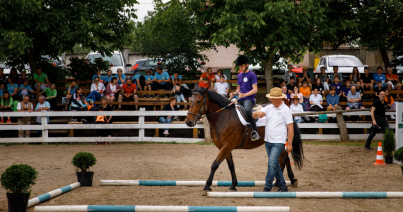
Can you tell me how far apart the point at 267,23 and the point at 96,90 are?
8.29m

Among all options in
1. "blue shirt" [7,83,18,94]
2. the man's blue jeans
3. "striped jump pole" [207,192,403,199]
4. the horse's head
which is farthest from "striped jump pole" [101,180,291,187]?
"blue shirt" [7,83,18,94]

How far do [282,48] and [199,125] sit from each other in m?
5.68

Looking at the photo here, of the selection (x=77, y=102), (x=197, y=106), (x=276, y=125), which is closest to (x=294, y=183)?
(x=276, y=125)

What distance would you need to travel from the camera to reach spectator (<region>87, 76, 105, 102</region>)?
17.2 metres

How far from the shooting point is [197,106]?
24.4 feet

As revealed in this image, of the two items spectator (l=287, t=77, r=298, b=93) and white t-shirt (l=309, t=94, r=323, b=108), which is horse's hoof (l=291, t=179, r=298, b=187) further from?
spectator (l=287, t=77, r=298, b=93)

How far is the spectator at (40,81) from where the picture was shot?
17.7m

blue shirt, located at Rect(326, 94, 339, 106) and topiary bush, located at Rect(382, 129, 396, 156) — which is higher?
blue shirt, located at Rect(326, 94, 339, 106)

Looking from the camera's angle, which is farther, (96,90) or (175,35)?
(175,35)

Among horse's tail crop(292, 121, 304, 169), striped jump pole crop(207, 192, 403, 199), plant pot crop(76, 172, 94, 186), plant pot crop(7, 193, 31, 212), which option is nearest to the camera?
plant pot crop(7, 193, 31, 212)

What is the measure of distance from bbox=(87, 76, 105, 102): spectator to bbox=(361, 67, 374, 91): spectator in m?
12.1

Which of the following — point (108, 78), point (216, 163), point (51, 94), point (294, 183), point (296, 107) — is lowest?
point (294, 183)

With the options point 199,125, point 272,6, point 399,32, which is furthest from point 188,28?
point 399,32

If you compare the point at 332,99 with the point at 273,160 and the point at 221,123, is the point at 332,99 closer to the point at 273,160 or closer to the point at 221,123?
the point at 221,123
